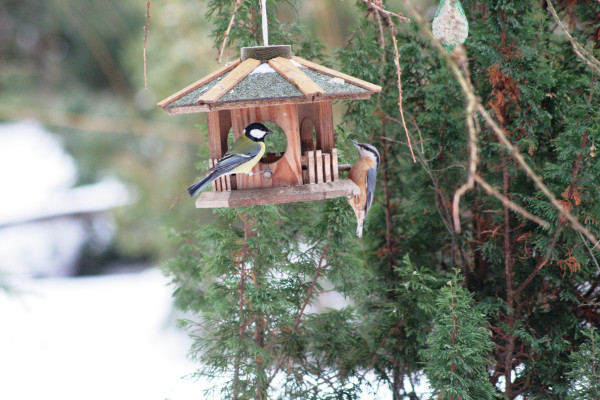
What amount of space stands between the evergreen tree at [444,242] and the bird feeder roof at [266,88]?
1.72ft

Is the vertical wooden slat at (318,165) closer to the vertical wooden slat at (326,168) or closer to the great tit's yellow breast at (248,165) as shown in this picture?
the vertical wooden slat at (326,168)

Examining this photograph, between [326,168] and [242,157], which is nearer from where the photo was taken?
[242,157]

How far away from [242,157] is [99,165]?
9.35ft

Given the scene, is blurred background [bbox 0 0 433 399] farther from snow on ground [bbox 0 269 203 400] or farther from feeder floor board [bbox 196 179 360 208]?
feeder floor board [bbox 196 179 360 208]

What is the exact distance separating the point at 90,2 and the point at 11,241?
2.59m

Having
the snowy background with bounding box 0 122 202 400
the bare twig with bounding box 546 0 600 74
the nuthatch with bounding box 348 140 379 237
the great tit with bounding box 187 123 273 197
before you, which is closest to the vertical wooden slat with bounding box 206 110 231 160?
the great tit with bounding box 187 123 273 197

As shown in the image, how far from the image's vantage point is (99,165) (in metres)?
3.91

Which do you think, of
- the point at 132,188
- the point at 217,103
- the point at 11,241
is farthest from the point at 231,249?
the point at 11,241

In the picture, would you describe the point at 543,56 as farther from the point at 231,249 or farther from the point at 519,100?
the point at 231,249

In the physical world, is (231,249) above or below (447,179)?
below

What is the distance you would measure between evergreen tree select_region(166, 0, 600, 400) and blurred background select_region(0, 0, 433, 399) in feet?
1.66

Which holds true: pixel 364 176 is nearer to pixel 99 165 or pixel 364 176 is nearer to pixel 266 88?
pixel 266 88

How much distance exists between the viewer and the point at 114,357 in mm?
3992

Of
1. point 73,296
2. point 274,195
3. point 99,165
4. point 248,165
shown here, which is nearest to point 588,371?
point 274,195
